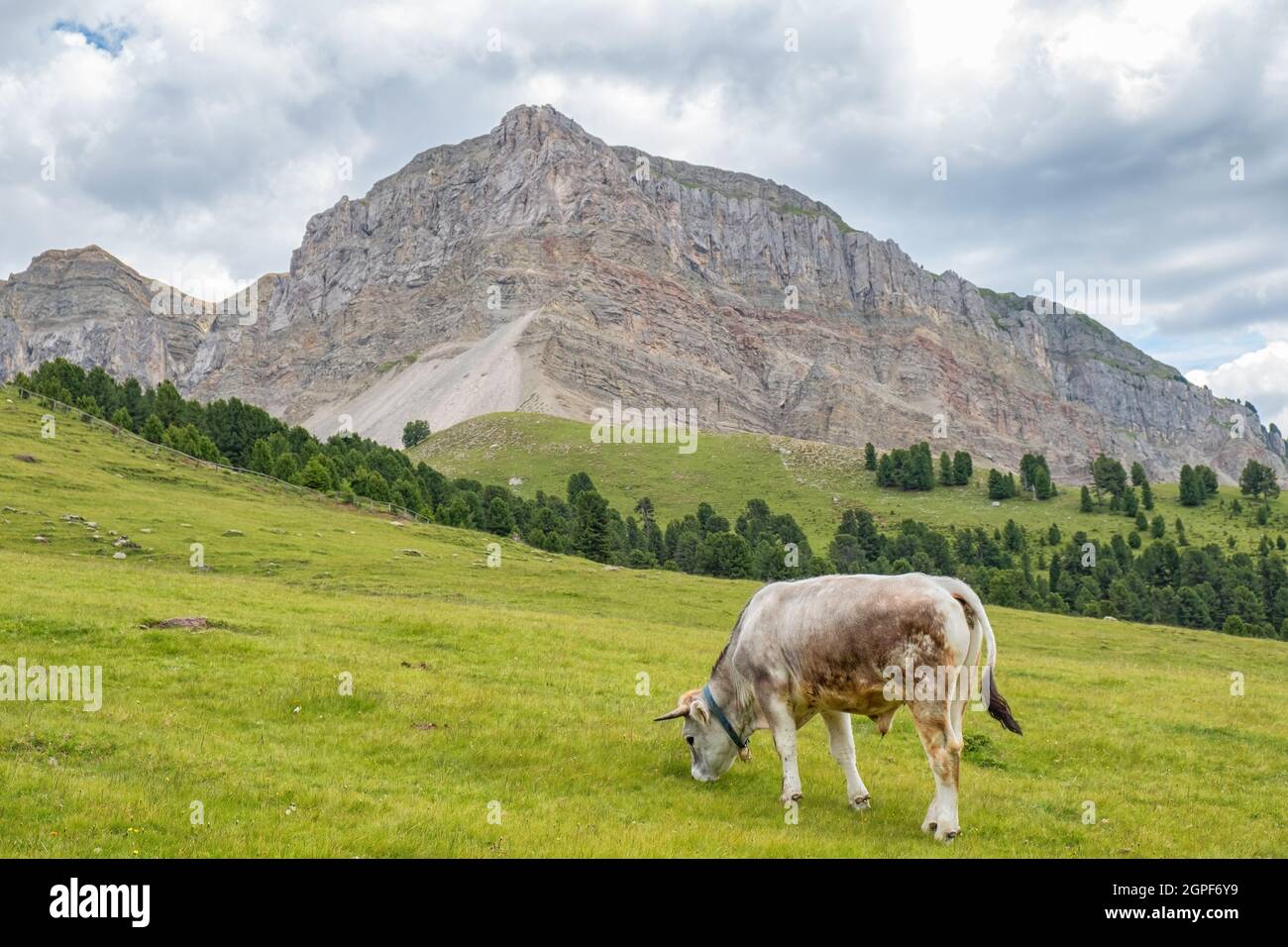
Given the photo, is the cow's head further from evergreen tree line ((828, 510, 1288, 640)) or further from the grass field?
evergreen tree line ((828, 510, 1288, 640))

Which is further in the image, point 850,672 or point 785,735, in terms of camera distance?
point 785,735

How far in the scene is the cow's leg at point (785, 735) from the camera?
43.6 feet

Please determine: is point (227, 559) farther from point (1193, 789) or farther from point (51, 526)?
point (1193, 789)

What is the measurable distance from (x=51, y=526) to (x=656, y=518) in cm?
14280

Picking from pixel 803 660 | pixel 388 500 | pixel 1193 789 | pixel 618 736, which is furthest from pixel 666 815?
pixel 388 500

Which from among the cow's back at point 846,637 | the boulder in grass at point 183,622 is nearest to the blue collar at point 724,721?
the cow's back at point 846,637

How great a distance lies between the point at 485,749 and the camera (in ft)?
52.3

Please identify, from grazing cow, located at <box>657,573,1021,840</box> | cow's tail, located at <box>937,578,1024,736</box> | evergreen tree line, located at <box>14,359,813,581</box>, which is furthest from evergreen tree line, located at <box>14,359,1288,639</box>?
cow's tail, located at <box>937,578,1024,736</box>

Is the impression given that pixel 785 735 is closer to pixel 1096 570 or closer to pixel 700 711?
pixel 700 711

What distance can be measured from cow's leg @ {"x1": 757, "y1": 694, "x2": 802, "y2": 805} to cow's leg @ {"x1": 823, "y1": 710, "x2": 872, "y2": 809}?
0.66 metres

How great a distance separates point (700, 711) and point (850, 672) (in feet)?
11.3

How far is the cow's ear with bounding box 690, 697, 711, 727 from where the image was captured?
14.8m

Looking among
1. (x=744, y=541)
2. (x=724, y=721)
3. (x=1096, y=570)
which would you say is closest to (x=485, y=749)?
(x=724, y=721)

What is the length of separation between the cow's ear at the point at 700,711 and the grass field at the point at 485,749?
3.66 feet
